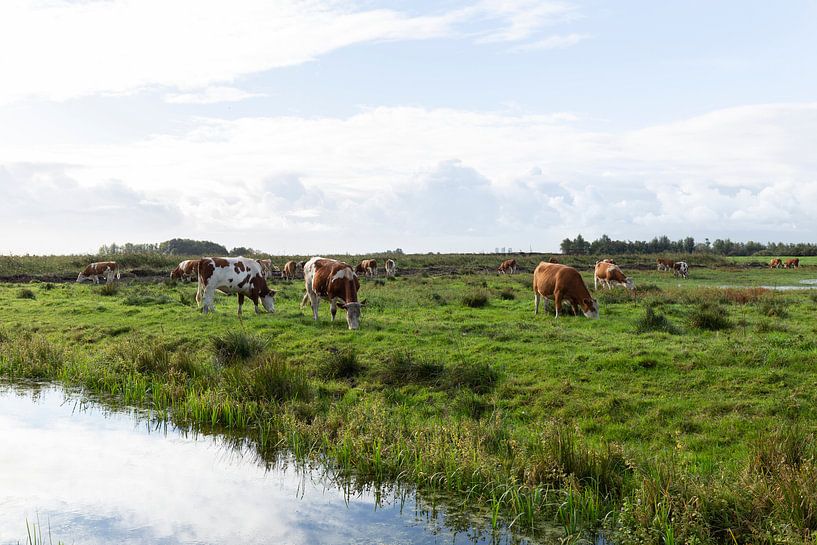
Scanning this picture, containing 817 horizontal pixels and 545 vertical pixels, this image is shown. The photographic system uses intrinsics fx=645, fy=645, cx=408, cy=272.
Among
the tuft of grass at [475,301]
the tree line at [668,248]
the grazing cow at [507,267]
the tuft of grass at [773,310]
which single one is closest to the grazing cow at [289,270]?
the grazing cow at [507,267]

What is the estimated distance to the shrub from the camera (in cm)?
1209

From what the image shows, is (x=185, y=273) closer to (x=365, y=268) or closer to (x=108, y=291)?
(x=108, y=291)

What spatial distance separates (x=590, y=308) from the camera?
1939cm

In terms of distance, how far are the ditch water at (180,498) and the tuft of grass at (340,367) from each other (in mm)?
3341

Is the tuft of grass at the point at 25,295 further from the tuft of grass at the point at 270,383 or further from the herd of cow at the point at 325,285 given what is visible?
the tuft of grass at the point at 270,383

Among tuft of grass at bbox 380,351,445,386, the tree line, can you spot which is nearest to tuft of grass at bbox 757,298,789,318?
tuft of grass at bbox 380,351,445,386

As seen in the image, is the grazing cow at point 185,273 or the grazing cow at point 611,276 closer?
→ the grazing cow at point 611,276

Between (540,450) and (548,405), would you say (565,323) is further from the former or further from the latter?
(540,450)

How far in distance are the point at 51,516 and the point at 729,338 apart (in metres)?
13.7

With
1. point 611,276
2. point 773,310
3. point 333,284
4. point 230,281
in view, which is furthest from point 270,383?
point 611,276

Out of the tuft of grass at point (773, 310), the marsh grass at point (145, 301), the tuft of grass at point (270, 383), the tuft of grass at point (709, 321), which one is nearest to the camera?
the tuft of grass at point (270, 383)

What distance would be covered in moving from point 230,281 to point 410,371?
11.0 m

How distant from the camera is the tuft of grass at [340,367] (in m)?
13.5

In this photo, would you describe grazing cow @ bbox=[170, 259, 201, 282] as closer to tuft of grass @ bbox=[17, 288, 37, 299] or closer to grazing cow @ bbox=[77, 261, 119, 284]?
grazing cow @ bbox=[77, 261, 119, 284]
